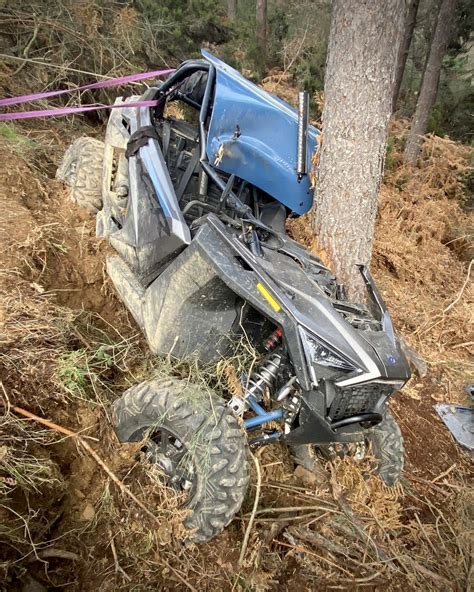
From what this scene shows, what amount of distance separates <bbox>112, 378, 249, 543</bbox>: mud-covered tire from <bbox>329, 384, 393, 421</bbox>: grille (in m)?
0.50

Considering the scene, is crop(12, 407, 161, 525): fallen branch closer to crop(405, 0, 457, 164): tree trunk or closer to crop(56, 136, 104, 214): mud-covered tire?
crop(56, 136, 104, 214): mud-covered tire

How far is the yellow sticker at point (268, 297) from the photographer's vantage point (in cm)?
227

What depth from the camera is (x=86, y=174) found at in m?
4.23

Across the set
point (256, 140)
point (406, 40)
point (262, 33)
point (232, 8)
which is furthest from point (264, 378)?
point (232, 8)

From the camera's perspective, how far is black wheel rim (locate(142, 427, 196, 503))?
2.38m

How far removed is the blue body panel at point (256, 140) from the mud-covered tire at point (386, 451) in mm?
1828

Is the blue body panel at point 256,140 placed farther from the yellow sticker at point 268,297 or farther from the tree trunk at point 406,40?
the tree trunk at point 406,40

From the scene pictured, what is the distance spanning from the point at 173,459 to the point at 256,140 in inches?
89.8

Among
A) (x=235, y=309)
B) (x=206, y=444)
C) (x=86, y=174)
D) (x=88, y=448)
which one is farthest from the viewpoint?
(x=86, y=174)

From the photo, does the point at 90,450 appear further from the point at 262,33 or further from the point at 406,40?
the point at 406,40

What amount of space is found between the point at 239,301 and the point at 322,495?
1.22 meters

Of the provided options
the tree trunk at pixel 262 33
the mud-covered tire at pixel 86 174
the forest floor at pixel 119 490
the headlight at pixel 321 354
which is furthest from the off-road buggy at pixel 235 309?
the tree trunk at pixel 262 33

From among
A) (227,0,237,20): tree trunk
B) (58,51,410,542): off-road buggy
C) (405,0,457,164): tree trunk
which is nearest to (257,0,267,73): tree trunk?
(227,0,237,20): tree trunk

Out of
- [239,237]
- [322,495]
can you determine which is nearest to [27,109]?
[239,237]
